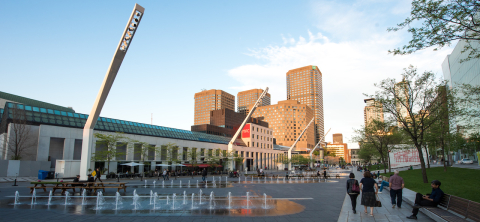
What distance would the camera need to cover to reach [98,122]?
164ft

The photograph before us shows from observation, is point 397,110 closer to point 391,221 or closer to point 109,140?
point 391,221

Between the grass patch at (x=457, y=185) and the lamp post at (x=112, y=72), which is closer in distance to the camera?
the grass patch at (x=457, y=185)

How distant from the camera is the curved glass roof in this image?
41.9 meters

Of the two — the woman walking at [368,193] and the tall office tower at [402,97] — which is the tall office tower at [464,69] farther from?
the woman walking at [368,193]

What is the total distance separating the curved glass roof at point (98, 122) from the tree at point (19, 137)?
3.34 ft

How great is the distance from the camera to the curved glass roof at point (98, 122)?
41.9 m

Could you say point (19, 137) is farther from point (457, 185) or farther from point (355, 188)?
point (457, 185)

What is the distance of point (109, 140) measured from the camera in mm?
38062

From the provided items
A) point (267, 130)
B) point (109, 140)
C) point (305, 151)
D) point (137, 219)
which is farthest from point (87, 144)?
point (305, 151)

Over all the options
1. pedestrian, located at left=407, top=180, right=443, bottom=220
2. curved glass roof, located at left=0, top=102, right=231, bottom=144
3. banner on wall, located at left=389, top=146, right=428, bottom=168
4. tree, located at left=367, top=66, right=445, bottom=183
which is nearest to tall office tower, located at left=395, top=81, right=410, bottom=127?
tree, located at left=367, top=66, right=445, bottom=183

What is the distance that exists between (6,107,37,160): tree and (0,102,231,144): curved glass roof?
1.02 m

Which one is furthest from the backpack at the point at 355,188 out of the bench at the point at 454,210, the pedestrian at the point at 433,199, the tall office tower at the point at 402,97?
the tall office tower at the point at 402,97

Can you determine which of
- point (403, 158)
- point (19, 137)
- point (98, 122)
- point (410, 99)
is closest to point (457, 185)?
point (410, 99)

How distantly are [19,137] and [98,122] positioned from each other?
12.6m
